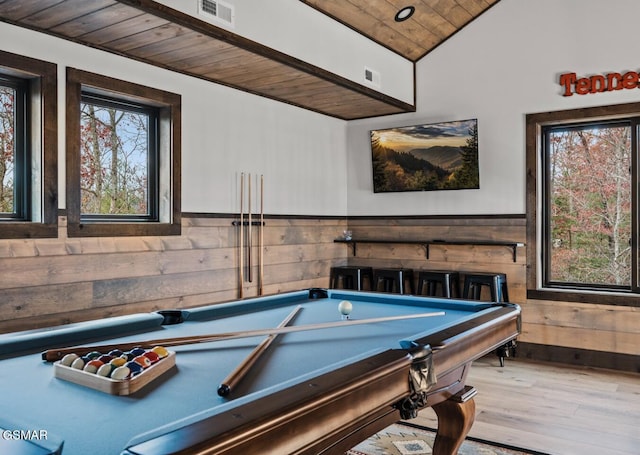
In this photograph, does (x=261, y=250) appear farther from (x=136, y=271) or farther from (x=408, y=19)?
(x=408, y=19)

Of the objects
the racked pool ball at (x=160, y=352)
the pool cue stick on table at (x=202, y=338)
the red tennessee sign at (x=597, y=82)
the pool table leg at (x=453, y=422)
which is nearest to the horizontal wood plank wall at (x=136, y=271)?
the pool cue stick on table at (x=202, y=338)

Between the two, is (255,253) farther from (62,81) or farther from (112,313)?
(62,81)

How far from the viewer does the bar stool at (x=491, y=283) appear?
15.6 ft

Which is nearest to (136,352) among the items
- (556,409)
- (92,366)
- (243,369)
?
(92,366)

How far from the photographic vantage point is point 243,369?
1658 mm

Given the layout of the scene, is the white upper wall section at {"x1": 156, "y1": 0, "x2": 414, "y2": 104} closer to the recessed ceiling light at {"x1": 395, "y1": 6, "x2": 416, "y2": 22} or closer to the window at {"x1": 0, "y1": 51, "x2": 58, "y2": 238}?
the recessed ceiling light at {"x1": 395, "y1": 6, "x2": 416, "y2": 22}

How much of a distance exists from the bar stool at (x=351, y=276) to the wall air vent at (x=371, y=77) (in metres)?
1.86

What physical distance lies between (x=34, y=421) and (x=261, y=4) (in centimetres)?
310

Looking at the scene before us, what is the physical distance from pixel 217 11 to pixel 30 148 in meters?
1.41

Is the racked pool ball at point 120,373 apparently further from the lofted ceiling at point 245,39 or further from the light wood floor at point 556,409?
A: the light wood floor at point 556,409

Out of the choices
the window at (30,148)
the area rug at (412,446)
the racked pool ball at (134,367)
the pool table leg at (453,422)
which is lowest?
the area rug at (412,446)

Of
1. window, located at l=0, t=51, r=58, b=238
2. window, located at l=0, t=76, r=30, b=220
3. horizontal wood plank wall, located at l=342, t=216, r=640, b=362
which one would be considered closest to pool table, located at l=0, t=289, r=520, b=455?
window, located at l=0, t=51, r=58, b=238

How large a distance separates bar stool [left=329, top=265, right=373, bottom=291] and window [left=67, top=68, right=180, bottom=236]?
2079 millimetres

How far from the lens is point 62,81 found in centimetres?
329
